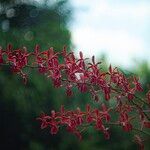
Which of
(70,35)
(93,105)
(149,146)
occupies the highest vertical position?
(70,35)

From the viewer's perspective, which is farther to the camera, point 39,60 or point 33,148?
point 33,148

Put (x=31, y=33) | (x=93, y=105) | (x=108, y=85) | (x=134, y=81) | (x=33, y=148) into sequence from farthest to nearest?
(x=31, y=33)
(x=93, y=105)
(x=33, y=148)
(x=134, y=81)
(x=108, y=85)

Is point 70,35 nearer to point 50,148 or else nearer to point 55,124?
point 50,148

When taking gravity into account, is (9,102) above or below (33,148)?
above

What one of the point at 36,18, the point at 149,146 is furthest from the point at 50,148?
the point at 36,18

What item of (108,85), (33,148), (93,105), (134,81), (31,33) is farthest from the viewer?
(31,33)

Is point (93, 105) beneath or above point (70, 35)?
beneath

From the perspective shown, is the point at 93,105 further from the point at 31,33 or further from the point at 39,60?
the point at 39,60

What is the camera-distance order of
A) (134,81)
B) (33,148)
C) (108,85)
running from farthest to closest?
(33,148) → (134,81) → (108,85)

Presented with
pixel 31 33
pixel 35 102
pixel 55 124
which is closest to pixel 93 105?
pixel 35 102
